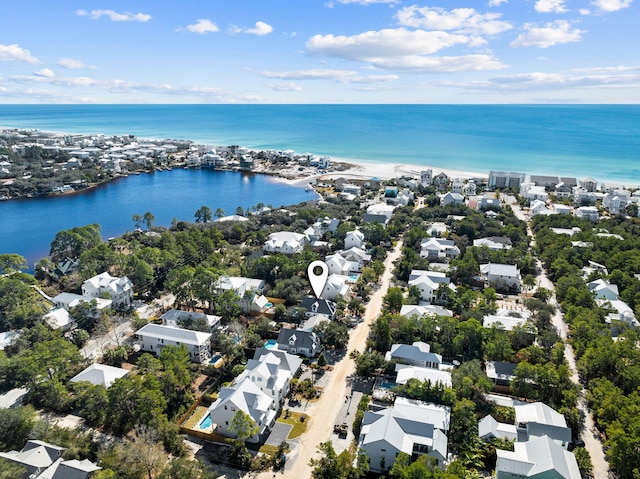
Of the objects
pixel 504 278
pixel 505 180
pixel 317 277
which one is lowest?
pixel 317 277

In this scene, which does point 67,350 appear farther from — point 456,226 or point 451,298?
point 456,226

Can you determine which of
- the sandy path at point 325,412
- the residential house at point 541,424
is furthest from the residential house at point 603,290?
the sandy path at point 325,412

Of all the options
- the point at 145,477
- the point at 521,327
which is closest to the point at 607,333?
the point at 521,327

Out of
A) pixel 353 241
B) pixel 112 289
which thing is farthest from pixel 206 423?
pixel 353 241

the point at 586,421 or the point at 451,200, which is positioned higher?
the point at 451,200

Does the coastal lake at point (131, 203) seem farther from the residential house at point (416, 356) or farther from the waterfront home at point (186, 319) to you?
the residential house at point (416, 356)

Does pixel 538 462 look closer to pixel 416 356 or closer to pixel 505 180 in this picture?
pixel 416 356
